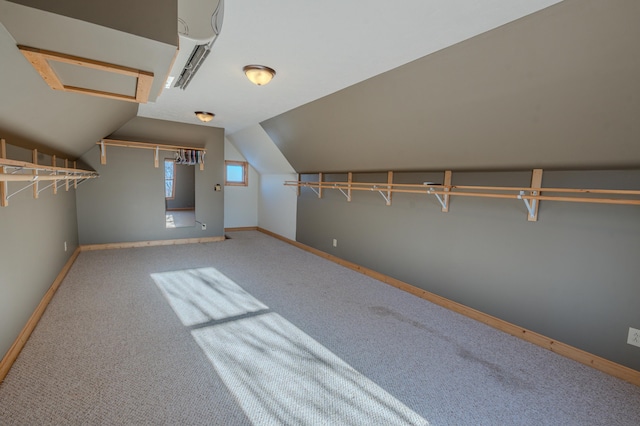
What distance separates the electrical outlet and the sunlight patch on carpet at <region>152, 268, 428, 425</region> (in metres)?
1.69

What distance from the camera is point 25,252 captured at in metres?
2.41

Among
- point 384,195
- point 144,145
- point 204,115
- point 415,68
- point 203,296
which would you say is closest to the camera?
point 415,68

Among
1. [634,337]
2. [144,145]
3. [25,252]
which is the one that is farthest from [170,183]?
[634,337]

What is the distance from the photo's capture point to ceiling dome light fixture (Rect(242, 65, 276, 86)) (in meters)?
2.59

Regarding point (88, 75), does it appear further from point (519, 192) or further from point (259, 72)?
point (519, 192)

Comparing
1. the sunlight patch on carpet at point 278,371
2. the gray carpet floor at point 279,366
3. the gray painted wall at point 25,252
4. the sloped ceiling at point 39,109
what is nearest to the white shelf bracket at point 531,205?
the gray carpet floor at point 279,366

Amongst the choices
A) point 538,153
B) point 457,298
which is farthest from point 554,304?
point 538,153

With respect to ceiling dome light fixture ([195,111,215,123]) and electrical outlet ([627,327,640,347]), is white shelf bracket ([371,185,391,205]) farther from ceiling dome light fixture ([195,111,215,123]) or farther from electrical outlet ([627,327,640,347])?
ceiling dome light fixture ([195,111,215,123])

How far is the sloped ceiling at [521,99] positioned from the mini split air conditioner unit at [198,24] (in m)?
1.47

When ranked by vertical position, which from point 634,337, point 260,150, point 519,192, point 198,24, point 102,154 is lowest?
point 634,337

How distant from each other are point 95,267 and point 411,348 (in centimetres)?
428

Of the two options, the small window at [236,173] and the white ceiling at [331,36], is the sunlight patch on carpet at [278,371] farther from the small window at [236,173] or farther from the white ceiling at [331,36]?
the small window at [236,173]

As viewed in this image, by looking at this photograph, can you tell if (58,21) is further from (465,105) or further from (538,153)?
(538,153)

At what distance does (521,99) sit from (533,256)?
1.34 metres
